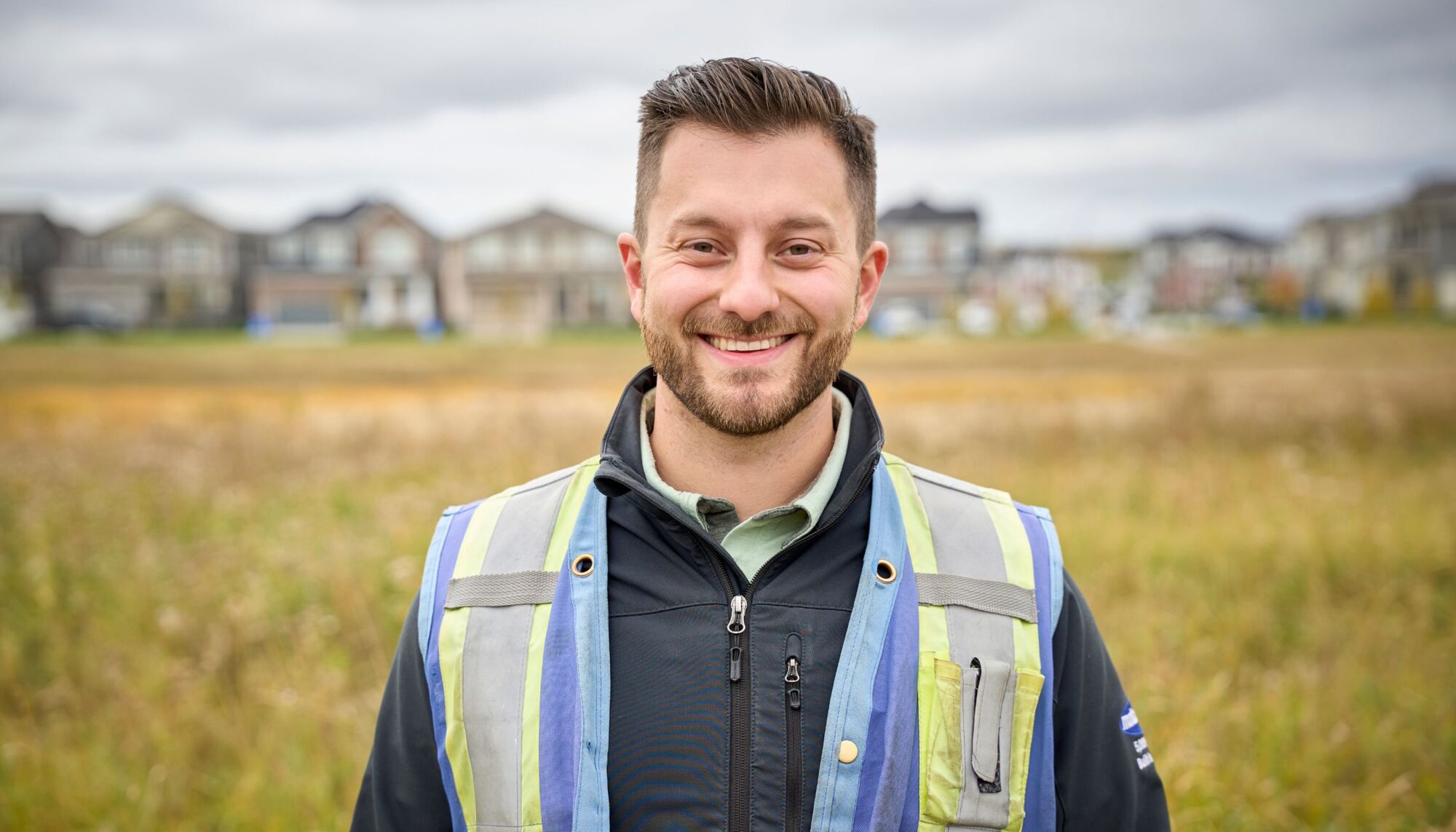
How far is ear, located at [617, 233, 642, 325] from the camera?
2.38 m

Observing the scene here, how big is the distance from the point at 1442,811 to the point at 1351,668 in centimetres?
122

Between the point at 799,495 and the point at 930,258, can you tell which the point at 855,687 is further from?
the point at 930,258

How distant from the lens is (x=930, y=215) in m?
64.8

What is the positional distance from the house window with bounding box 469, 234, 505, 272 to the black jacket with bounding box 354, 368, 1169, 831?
5886 centimetres

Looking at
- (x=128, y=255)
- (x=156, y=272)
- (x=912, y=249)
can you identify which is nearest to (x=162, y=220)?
(x=128, y=255)

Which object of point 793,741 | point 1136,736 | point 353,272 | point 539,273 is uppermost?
point 353,272

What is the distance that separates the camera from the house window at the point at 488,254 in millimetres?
58469

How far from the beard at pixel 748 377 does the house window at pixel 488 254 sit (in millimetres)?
58779

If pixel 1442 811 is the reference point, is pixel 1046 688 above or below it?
above

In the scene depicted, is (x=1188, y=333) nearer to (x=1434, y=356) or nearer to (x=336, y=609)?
(x=1434, y=356)

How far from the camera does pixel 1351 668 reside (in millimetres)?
5629

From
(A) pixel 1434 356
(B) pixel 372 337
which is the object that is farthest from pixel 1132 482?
(B) pixel 372 337

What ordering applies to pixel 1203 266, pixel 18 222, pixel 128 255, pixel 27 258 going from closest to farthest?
1. pixel 18 222
2. pixel 27 258
3. pixel 128 255
4. pixel 1203 266

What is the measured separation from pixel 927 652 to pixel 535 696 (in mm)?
858
